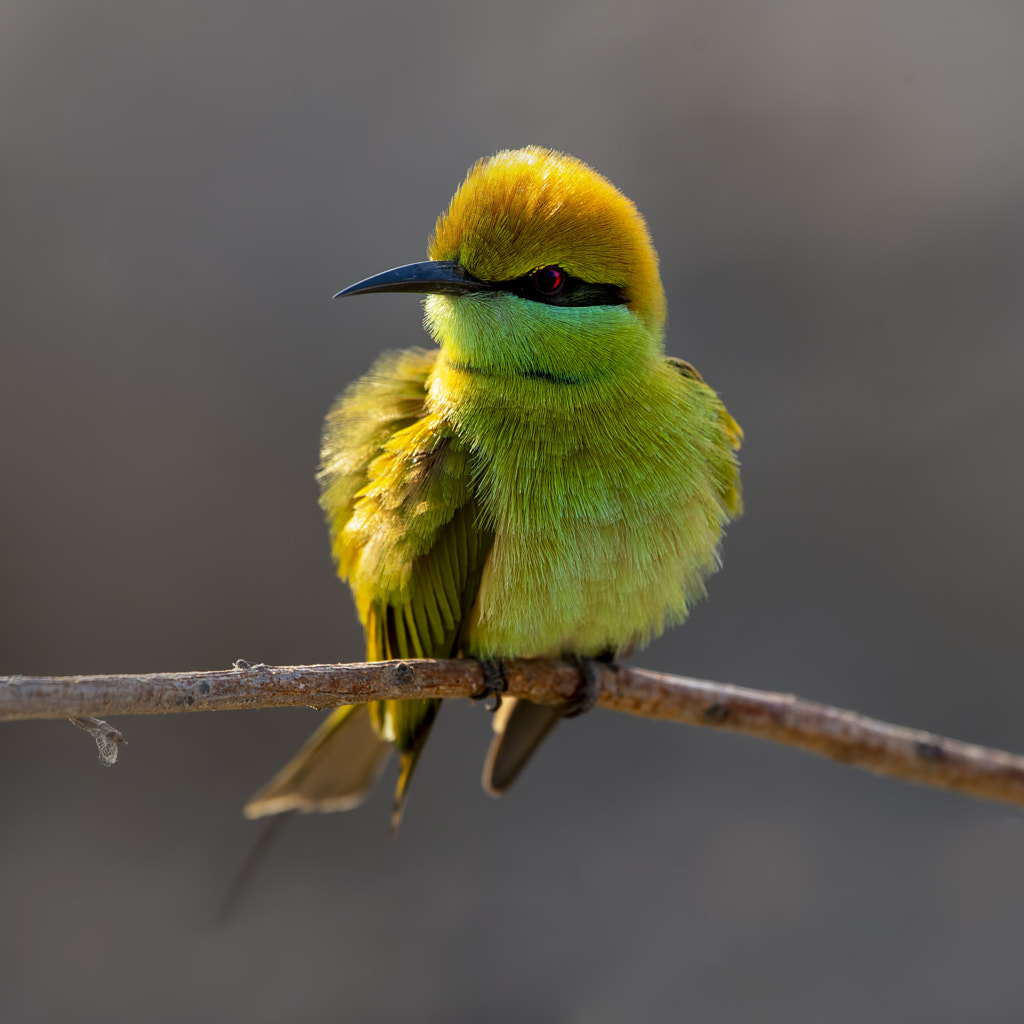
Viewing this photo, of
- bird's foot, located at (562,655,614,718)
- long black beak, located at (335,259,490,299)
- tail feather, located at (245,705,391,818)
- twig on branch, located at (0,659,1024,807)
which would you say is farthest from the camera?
tail feather, located at (245,705,391,818)

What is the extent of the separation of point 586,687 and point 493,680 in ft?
0.78

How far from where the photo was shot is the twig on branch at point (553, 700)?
112 cm

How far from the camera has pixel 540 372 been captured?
65.6 inches

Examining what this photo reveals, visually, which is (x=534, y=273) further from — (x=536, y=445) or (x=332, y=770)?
(x=332, y=770)

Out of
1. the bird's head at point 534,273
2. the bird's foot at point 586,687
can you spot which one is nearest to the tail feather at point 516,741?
the bird's foot at point 586,687

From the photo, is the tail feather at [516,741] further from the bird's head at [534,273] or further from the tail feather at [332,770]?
the bird's head at [534,273]

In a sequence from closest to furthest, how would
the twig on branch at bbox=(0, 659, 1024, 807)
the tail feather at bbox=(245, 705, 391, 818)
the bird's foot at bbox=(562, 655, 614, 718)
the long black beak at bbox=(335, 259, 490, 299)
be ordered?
1. the twig on branch at bbox=(0, 659, 1024, 807)
2. the long black beak at bbox=(335, 259, 490, 299)
3. the bird's foot at bbox=(562, 655, 614, 718)
4. the tail feather at bbox=(245, 705, 391, 818)

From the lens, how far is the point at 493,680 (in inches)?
66.4

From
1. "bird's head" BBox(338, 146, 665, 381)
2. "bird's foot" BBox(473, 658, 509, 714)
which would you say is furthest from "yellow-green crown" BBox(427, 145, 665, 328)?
"bird's foot" BBox(473, 658, 509, 714)

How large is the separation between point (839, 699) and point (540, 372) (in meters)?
1.59

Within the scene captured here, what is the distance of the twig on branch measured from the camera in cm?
112

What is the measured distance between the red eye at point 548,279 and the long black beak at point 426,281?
0.08 metres

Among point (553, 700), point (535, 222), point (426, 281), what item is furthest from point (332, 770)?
point (535, 222)

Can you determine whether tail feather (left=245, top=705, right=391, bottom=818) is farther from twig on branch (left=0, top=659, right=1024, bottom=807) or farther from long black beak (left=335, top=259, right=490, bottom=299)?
long black beak (left=335, top=259, right=490, bottom=299)
